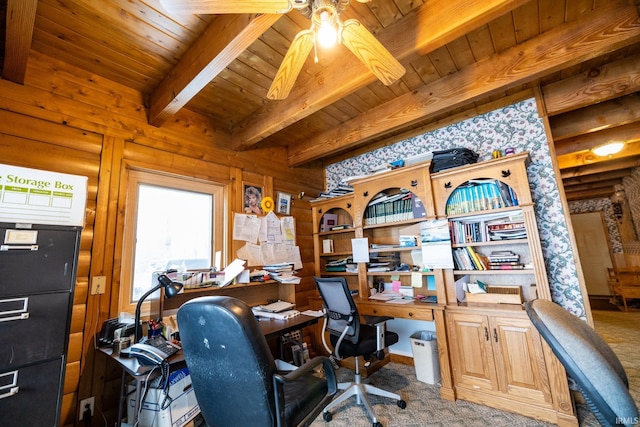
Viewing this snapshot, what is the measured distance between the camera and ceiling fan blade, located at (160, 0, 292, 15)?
0.98 meters

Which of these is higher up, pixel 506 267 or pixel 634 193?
pixel 634 193

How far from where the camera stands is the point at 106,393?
68.7 inches

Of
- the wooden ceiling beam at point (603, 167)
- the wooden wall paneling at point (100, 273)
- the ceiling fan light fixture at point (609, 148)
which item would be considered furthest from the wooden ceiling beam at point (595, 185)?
the wooden wall paneling at point (100, 273)

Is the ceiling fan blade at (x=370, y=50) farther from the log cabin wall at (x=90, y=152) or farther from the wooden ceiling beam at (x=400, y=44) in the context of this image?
the log cabin wall at (x=90, y=152)

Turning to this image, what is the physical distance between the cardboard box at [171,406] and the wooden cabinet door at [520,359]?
2.17 meters

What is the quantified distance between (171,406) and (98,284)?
0.93m

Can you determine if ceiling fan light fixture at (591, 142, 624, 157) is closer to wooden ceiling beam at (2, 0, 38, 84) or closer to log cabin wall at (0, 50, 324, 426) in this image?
log cabin wall at (0, 50, 324, 426)

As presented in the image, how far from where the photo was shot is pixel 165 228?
2.25 m

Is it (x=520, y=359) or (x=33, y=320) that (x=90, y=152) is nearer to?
(x=33, y=320)

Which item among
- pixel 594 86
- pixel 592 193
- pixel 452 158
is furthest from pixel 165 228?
pixel 592 193

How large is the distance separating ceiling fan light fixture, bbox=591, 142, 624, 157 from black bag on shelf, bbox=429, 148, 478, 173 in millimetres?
1721

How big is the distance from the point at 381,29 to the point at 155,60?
1544 mm

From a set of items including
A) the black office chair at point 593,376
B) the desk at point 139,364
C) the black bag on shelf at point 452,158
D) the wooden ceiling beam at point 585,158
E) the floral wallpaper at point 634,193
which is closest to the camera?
the black office chair at point 593,376

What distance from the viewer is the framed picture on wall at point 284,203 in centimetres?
311
